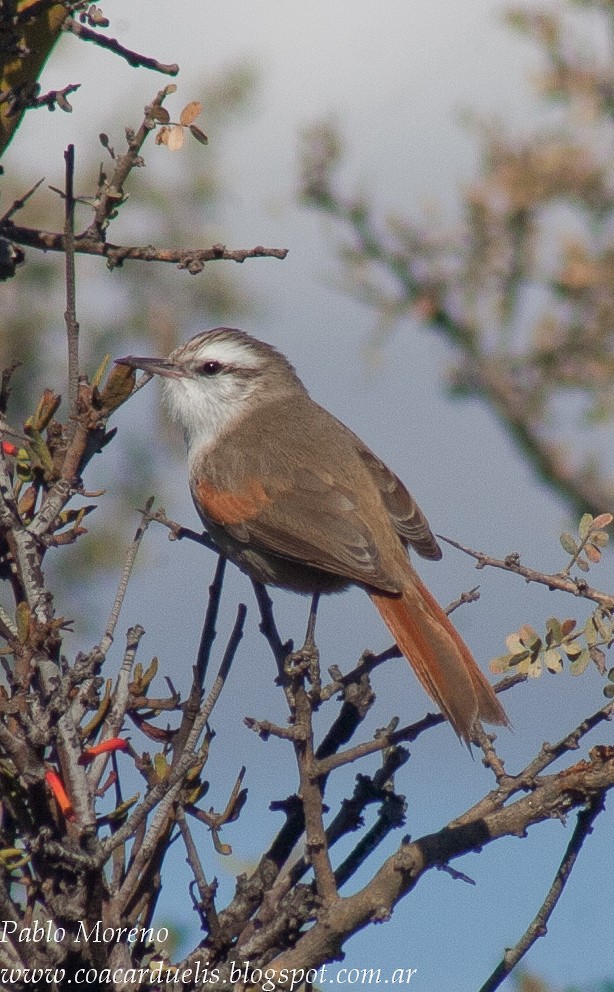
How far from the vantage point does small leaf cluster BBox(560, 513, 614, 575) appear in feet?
7.45

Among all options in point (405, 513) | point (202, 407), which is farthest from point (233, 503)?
point (202, 407)

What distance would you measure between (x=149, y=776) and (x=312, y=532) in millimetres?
1976

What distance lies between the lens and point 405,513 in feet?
14.0

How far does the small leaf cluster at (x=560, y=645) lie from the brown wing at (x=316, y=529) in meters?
1.56

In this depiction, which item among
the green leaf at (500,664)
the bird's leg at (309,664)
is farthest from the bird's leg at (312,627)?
the green leaf at (500,664)

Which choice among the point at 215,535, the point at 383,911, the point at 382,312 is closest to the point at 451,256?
the point at 382,312

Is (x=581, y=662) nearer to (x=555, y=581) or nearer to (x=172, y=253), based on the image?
(x=555, y=581)

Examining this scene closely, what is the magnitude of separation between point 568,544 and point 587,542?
35 millimetres

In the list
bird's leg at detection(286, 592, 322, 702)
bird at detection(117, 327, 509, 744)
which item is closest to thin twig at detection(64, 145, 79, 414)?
bird's leg at detection(286, 592, 322, 702)

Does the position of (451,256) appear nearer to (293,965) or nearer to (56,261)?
(56,261)

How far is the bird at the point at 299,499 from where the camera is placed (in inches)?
146

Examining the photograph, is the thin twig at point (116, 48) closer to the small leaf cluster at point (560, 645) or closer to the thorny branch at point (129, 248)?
the thorny branch at point (129, 248)

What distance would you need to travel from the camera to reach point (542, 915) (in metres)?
2.10

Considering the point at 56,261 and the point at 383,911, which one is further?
the point at 56,261
